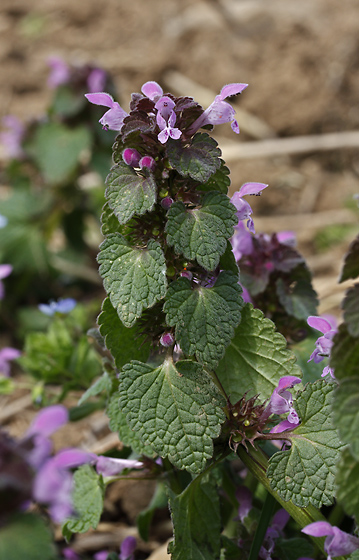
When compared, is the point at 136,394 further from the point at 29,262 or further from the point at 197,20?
the point at 197,20

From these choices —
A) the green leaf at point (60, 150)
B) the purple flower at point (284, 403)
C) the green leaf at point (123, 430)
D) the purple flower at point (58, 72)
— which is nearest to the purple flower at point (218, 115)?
the purple flower at point (284, 403)

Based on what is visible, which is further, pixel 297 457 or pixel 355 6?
pixel 355 6

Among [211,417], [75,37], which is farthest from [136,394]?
[75,37]

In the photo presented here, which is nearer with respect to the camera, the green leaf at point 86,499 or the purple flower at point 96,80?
the green leaf at point 86,499

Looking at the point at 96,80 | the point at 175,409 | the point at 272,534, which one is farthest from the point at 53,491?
the point at 96,80

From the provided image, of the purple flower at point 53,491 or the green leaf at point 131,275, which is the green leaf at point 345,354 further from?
the purple flower at point 53,491

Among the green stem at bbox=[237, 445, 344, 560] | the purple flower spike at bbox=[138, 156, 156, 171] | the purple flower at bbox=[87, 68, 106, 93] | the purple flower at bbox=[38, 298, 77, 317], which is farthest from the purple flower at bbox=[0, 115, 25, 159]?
the green stem at bbox=[237, 445, 344, 560]
